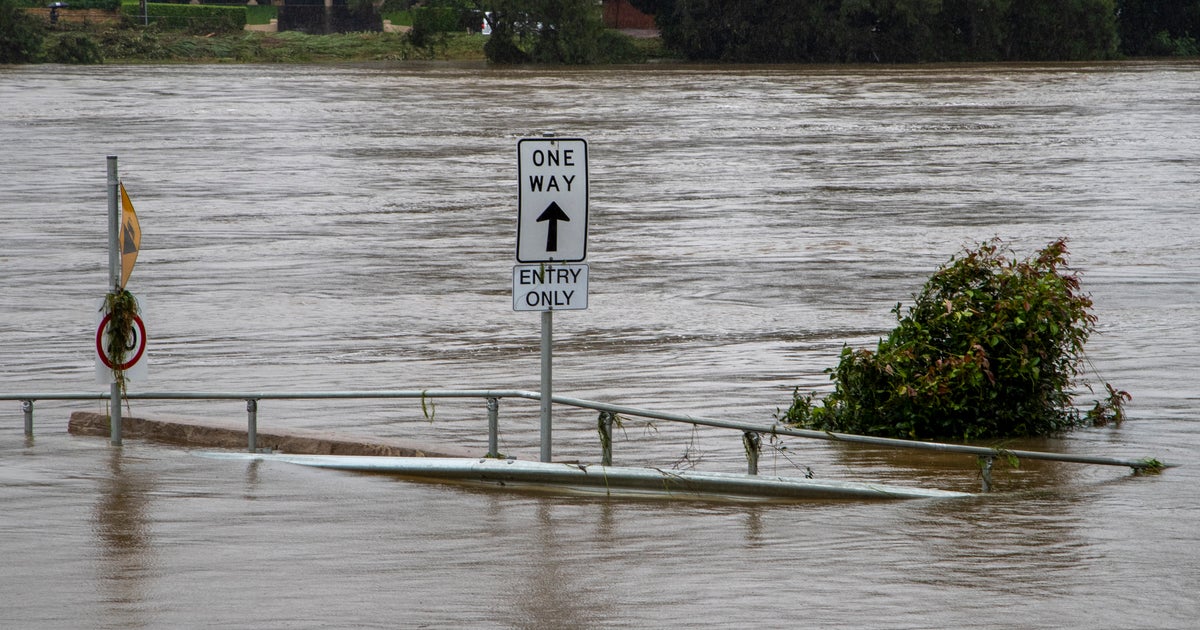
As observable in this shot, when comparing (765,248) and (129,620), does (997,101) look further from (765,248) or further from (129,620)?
(129,620)

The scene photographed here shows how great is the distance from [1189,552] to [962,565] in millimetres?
1317

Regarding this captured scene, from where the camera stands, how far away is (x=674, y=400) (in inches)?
585

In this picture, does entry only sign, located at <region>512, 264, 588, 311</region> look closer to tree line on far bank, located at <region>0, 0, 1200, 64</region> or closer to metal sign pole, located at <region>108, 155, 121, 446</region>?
metal sign pole, located at <region>108, 155, 121, 446</region>

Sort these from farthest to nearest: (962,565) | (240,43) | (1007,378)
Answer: (240,43) < (1007,378) < (962,565)

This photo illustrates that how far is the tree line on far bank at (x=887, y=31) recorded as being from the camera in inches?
3312

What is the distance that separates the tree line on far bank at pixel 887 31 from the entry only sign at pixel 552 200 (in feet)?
244

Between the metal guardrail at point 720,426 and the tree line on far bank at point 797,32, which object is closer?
the metal guardrail at point 720,426

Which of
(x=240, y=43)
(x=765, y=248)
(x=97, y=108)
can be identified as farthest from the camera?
(x=240, y=43)

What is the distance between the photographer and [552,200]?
9906 millimetres

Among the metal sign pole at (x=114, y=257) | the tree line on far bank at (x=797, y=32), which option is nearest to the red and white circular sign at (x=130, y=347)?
the metal sign pole at (x=114, y=257)

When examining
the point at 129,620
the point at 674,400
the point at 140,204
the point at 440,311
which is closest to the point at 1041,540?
the point at 129,620

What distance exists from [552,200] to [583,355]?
8.41m

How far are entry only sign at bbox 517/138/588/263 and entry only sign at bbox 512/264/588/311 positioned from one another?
0.16 m

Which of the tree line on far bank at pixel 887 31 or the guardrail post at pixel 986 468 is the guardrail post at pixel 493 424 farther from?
the tree line on far bank at pixel 887 31
